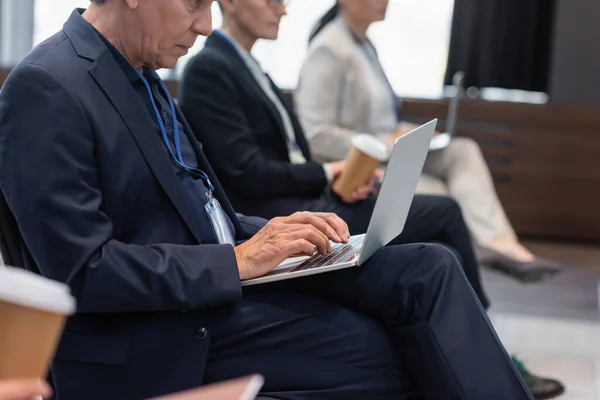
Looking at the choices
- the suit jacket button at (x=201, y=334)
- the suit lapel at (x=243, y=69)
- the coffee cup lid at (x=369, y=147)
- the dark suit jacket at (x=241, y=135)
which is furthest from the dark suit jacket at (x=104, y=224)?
the coffee cup lid at (x=369, y=147)

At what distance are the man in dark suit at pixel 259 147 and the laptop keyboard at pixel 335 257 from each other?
72 cm

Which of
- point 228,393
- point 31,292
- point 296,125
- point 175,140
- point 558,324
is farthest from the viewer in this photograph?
point 558,324

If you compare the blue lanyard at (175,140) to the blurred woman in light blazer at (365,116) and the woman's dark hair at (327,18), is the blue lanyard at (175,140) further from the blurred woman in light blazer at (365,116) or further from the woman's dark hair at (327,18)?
the woman's dark hair at (327,18)

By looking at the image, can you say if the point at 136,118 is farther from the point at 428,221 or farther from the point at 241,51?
the point at 428,221

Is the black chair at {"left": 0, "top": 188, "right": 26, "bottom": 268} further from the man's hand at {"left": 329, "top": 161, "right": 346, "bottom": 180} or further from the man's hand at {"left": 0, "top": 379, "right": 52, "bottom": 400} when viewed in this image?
the man's hand at {"left": 329, "top": 161, "right": 346, "bottom": 180}

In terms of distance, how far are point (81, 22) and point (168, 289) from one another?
47 centimetres

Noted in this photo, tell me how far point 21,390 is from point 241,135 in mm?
1725

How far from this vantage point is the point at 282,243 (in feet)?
5.26

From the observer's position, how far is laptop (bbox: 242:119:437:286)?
1.59m

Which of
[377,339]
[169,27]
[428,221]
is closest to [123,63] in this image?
[169,27]

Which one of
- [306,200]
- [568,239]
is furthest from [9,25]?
[306,200]

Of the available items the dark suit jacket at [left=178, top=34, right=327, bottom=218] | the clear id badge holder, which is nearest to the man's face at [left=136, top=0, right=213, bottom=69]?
the clear id badge holder

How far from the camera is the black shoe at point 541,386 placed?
9.23 ft

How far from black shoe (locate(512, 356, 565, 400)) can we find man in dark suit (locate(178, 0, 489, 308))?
11.7 inches
